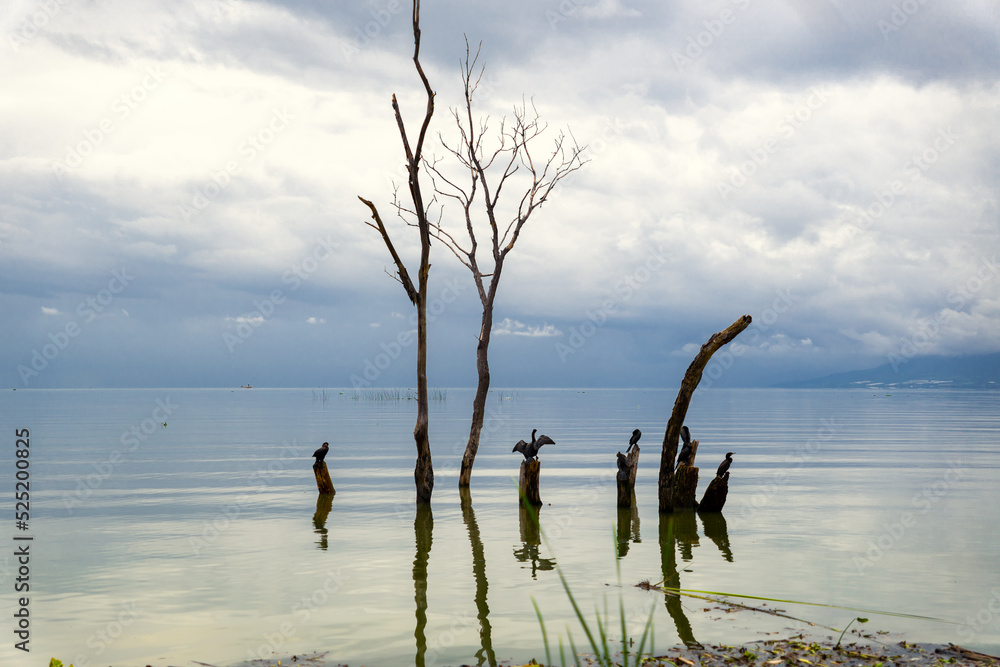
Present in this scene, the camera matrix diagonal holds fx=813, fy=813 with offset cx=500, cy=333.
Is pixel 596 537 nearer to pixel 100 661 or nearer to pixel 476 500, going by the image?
pixel 476 500

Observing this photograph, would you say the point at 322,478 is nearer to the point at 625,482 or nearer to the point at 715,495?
the point at 625,482

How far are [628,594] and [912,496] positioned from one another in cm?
1329

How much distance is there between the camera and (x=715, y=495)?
1711 cm

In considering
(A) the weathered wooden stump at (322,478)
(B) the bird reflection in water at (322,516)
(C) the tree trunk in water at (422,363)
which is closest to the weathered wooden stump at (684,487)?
(C) the tree trunk in water at (422,363)

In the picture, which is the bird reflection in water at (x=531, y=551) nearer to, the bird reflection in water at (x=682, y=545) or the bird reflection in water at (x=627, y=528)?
the bird reflection in water at (x=627, y=528)

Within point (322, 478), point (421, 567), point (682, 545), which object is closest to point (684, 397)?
point (682, 545)

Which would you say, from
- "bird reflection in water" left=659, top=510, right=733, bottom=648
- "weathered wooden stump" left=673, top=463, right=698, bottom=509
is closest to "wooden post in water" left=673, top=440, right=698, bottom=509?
"weathered wooden stump" left=673, top=463, right=698, bottom=509

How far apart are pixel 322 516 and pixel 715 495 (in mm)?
8452

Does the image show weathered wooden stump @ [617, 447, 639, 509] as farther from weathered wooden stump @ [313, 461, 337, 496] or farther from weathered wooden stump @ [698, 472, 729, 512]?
weathered wooden stump @ [313, 461, 337, 496]

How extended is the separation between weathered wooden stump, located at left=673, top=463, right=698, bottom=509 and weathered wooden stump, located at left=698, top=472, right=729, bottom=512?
312 millimetres

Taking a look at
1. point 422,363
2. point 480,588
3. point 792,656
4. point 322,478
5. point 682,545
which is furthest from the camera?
point 322,478

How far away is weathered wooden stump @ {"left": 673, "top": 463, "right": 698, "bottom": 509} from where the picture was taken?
672 inches

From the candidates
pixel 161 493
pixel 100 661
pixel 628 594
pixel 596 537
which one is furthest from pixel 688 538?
pixel 161 493

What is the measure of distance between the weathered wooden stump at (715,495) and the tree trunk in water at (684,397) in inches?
36.1
